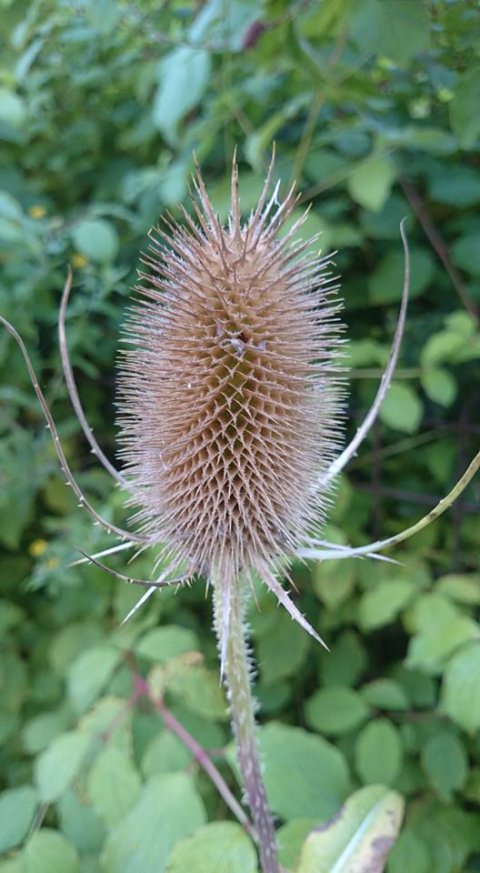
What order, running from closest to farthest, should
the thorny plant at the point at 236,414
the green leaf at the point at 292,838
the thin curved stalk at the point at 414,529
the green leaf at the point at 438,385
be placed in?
the thin curved stalk at the point at 414,529
the thorny plant at the point at 236,414
the green leaf at the point at 292,838
the green leaf at the point at 438,385

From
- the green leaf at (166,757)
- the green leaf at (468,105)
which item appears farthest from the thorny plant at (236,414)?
the green leaf at (468,105)

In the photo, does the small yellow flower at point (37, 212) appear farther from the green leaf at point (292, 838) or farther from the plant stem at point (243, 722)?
the green leaf at point (292, 838)

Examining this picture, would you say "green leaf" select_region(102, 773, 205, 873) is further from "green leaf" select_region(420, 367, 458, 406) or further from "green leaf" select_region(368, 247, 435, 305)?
"green leaf" select_region(368, 247, 435, 305)

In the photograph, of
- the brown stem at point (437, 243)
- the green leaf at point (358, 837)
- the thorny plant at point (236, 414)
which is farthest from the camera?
the brown stem at point (437, 243)

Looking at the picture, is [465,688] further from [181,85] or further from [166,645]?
[181,85]

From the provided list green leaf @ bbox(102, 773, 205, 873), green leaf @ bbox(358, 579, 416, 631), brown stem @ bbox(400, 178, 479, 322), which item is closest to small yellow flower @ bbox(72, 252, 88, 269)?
brown stem @ bbox(400, 178, 479, 322)

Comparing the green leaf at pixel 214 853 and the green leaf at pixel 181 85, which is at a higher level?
the green leaf at pixel 181 85
